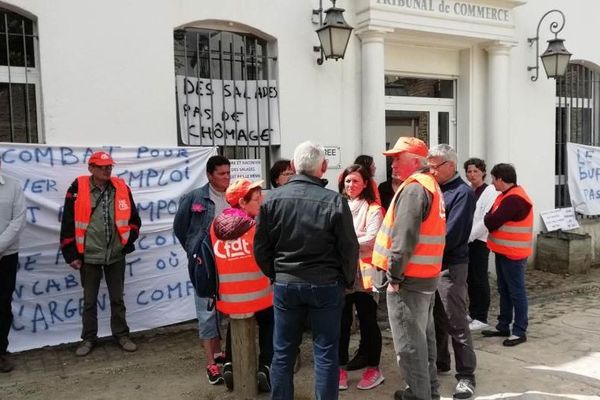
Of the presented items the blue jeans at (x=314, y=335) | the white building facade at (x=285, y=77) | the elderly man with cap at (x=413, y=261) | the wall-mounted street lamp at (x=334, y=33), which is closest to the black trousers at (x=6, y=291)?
the white building facade at (x=285, y=77)

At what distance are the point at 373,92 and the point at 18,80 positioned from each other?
396 centimetres

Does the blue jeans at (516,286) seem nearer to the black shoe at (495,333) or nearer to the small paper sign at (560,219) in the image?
the black shoe at (495,333)

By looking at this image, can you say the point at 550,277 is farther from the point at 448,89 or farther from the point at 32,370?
the point at 32,370

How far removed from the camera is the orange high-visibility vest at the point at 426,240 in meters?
3.53

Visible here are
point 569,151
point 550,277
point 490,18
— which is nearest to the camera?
point 490,18

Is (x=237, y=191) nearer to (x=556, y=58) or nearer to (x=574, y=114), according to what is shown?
(x=556, y=58)

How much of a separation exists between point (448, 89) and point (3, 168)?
6.10 m

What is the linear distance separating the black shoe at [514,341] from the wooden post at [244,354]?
2517mm

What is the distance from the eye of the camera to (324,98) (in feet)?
22.3

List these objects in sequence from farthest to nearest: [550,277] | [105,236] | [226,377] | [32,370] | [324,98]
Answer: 1. [550,277]
2. [324,98]
3. [105,236]
4. [32,370]
5. [226,377]

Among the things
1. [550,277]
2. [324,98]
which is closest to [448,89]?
[324,98]

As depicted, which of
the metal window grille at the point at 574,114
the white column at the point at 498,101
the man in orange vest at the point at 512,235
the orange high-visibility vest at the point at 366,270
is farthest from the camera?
the metal window grille at the point at 574,114

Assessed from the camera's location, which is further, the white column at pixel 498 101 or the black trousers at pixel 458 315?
the white column at pixel 498 101

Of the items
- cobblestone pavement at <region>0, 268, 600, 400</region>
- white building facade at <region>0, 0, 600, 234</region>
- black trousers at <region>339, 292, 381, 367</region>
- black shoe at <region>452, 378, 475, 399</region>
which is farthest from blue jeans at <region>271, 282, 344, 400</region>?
white building facade at <region>0, 0, 600, 234</region>
